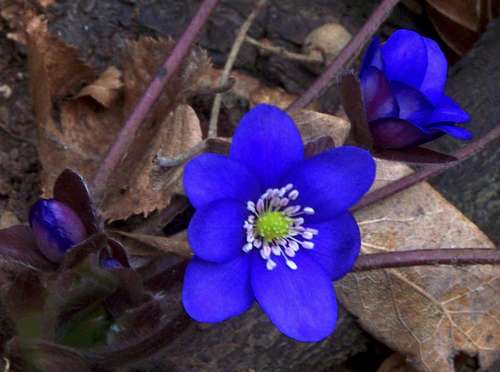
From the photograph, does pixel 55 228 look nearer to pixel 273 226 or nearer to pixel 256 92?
pixel 273 226

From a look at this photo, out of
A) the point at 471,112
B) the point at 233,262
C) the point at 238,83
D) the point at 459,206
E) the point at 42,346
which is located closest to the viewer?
the point at 233,262

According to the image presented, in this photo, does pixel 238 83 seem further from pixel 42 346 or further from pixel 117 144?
pixel 42 346

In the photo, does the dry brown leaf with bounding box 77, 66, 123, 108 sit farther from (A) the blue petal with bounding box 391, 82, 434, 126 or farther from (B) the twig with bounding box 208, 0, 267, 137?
(A) the blue petal with bounding box 391, 82, 434, 126

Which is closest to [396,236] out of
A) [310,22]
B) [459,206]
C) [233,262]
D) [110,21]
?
[459,206]

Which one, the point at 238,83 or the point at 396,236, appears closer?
the point at 396,236

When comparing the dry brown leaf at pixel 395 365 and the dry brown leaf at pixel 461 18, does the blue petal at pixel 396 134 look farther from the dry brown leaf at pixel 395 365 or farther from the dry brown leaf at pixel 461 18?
the dry brown leaf at pixel 461 18

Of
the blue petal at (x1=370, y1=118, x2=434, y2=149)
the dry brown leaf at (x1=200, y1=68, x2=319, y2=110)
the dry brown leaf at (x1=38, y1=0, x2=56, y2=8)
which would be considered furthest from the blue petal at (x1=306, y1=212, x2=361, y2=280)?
the dry brown leaf at (x1=38, y1=0, x2=56, y2=8)

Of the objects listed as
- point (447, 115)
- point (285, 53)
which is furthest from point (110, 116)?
point (447, 115)
